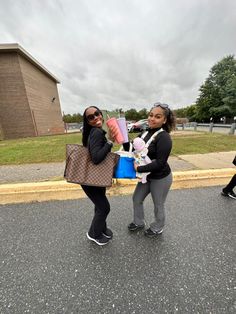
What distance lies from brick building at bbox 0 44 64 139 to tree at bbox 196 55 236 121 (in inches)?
1295

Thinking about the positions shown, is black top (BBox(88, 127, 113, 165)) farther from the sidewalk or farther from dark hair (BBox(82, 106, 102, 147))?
the sidewalk

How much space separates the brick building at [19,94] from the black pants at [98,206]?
1973 cm

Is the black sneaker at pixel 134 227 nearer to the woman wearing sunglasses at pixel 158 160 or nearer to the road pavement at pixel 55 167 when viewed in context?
the woman wearing sunglasses at pixel 158 160

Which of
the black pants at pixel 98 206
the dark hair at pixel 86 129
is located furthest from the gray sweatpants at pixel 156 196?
the dark hair at pixel 86 129

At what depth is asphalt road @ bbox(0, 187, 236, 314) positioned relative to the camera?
5.06 feet

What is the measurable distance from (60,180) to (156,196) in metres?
2.82

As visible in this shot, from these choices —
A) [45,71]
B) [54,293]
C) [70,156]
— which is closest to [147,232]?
[54,293]

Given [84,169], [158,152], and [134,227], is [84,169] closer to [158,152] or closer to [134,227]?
[158,152]

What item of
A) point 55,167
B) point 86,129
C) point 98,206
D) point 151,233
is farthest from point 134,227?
point 55,167

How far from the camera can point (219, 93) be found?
118 ft

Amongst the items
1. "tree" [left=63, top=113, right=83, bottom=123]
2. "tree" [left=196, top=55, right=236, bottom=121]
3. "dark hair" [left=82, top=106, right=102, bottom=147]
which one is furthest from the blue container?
"tree" [left=63, top=113, right=83, bottom=123]

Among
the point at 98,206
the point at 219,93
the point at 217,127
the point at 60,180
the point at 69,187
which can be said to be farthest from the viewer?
the point at 219,93

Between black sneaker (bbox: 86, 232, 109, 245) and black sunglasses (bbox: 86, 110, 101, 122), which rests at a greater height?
black sunglasses (bbox: 86, 110, 101, 122)

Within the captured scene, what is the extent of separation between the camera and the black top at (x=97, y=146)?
5.67 feet
